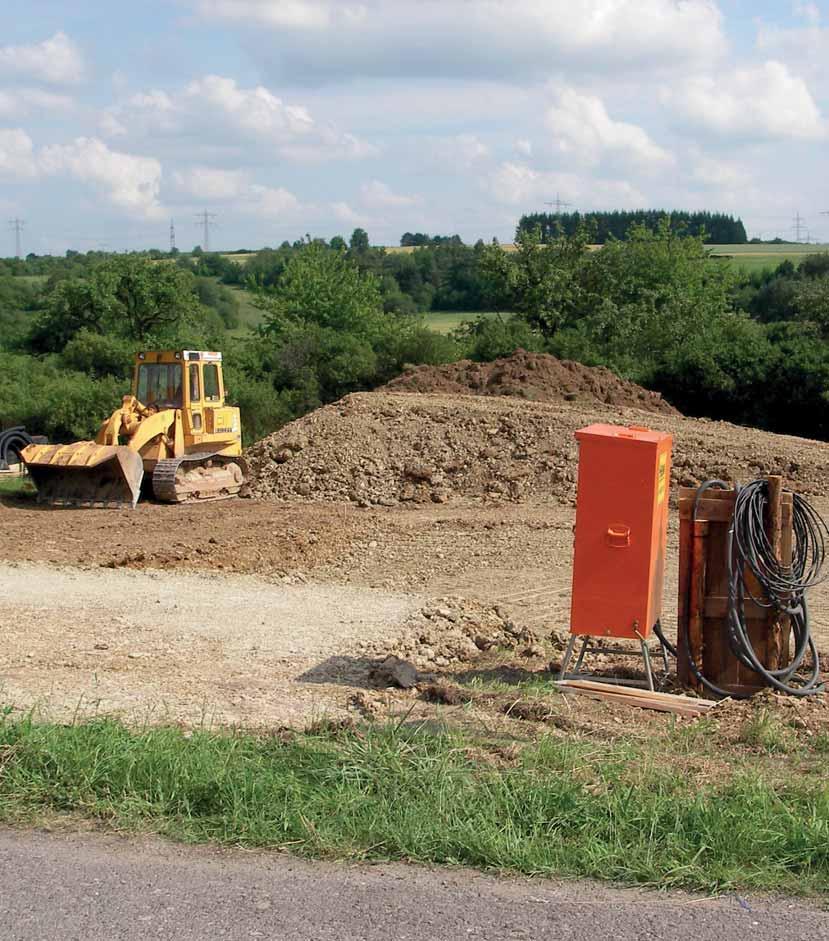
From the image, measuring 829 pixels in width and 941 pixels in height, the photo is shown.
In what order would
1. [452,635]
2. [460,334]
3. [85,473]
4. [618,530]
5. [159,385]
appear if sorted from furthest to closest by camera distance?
[460,334] → [159,385] → [85,473] → [452,635] → [618,530]

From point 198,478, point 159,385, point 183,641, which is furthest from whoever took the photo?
point 159,385

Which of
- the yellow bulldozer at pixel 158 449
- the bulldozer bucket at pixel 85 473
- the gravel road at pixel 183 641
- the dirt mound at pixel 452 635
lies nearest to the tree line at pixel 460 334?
the yellow bulldozer at pixel 158 449

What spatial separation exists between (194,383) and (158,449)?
135 cm

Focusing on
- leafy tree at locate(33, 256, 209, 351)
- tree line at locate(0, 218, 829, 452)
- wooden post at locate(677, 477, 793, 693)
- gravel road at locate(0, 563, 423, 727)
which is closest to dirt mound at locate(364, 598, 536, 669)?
gravel road at locate(0, 563, 423, 727)

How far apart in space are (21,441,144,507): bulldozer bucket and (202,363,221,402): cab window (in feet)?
6.98

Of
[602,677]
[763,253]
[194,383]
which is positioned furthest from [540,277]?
[763,253]

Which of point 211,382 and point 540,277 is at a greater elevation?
point 540,277

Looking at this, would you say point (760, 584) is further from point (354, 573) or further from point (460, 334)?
point (460, 334)

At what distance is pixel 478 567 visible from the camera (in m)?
13.2

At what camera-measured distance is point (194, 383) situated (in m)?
19.4

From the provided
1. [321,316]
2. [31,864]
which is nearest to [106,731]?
[31,864]

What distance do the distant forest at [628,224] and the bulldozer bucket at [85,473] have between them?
2729cm

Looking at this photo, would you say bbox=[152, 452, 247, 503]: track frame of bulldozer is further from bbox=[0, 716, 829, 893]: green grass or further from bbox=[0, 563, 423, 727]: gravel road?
bbox=[0, 716, 829, 893]: green grass

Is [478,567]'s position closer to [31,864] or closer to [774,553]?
[774,553]
